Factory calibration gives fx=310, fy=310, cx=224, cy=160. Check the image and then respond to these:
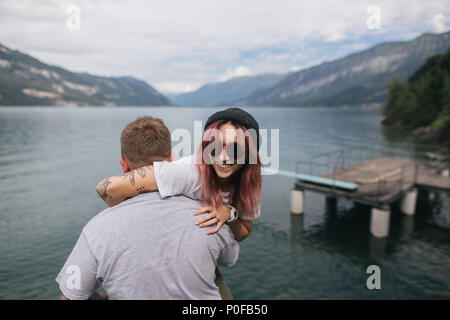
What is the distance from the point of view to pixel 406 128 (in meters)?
86.8

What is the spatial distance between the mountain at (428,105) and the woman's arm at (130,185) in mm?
71444

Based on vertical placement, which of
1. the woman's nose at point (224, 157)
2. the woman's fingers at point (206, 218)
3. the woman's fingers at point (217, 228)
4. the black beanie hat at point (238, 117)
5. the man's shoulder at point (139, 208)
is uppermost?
the black beanie hat at point (238, 117)

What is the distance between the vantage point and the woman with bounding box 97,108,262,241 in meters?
2.12

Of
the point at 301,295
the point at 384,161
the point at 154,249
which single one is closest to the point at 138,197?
the point at 154,249

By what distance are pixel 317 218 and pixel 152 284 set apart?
22.6m

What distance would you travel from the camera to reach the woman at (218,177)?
2.12 meters

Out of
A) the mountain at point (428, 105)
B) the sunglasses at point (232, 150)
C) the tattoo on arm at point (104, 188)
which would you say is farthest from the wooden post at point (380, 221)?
the mountain at point (428, 105)

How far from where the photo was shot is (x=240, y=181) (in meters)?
2.43

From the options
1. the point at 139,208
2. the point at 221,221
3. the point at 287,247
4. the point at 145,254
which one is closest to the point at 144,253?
the point at 145,254

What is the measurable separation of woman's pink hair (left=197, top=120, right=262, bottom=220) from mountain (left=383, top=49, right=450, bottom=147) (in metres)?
70.8
